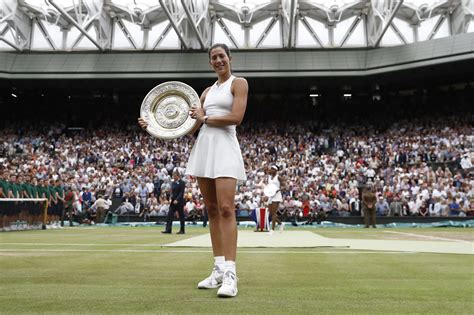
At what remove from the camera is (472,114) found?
3047cm

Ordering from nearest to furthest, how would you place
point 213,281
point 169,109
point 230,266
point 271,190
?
point 230,266 → point 213,281 → point 169,109 → point 271,190

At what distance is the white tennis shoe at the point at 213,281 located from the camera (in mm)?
3724

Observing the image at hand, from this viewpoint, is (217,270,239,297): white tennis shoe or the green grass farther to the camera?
(217,270,239,297): white tennis shoe

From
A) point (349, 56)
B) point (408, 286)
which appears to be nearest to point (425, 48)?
point (349, 56)

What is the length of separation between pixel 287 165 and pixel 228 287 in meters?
24.5

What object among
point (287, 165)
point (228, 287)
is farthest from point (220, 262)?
point (287, 165)

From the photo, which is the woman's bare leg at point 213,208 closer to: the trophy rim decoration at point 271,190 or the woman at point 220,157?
the woman at point 220,157

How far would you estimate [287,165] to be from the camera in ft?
90.8

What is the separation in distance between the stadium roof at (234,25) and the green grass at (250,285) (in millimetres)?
28607

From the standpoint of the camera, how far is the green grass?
9.41ft

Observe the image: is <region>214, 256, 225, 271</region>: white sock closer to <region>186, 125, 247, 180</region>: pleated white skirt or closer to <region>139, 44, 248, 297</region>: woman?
<region>139, 44, 248, 297</region>: woman

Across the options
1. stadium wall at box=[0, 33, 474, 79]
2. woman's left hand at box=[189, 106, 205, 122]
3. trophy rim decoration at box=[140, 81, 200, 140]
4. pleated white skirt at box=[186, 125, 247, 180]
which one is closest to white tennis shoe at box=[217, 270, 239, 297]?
pleated white skirt at box=[186, 125, 247, 180]

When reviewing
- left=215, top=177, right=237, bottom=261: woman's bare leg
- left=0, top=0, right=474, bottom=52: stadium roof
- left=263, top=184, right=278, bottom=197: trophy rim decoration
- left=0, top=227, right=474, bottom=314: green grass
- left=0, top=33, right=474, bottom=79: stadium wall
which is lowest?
left=0, top=227, right=474, bottom=314: green grass

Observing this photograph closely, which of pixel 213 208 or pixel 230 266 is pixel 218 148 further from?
pixel 230 266
